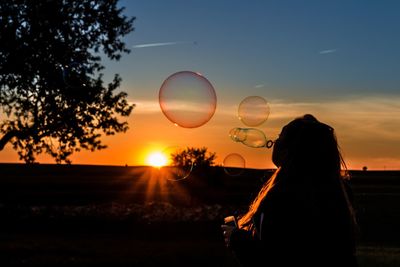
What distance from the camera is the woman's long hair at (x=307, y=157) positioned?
14.1 ft

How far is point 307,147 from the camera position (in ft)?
14.1

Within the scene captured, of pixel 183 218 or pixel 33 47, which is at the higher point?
pixel 33 47

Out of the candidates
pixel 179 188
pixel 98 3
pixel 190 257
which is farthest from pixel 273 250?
pixel 179 188

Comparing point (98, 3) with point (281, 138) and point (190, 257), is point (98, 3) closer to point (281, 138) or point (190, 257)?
point (190, 257)

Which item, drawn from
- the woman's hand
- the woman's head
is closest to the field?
the woman's hand

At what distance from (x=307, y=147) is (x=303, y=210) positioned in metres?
0.42

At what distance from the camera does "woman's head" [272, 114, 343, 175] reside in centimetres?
432

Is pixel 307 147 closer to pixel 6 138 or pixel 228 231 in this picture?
pixel 228 231

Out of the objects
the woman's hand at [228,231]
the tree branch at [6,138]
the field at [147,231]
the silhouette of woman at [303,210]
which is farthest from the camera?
the tree branch at [6,138]

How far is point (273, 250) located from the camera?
13.7 ft

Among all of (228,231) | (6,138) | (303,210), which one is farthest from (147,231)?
(303,210)

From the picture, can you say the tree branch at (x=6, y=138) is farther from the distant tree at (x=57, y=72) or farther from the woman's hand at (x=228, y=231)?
the woman's hand at (x=228, y=231)

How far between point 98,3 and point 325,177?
71.3ft

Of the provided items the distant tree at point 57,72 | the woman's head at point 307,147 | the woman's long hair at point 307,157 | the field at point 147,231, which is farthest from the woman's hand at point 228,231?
the distant tree at point 57,72
